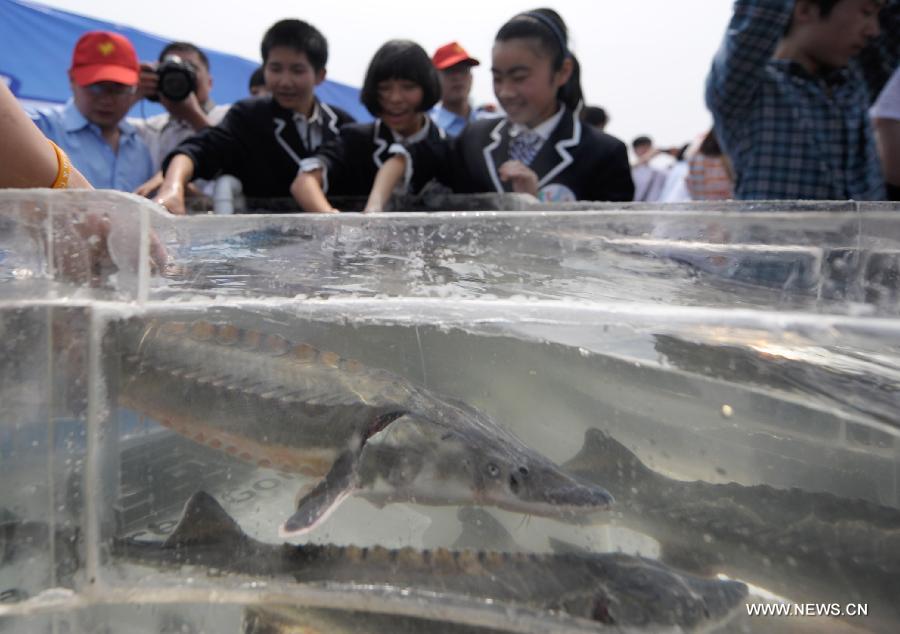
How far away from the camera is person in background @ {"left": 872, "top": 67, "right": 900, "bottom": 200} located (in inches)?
55.6

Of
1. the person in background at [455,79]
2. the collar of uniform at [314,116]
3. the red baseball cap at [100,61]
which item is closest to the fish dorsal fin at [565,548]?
the collar of uniform at [314,116]

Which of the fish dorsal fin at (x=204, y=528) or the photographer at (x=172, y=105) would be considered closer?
the fish dorsal fin at (x=204, y=528)

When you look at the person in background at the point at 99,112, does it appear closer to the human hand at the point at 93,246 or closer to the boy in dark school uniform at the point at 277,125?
the boy in dark school uniform at the point at 277,125

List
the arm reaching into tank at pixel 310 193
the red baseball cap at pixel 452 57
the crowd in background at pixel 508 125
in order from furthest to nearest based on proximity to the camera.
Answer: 1. the red baseball cap at pixel 452 57
2. the arm reaching into tank at pixel 310 193
3. the crowd in background at pixel 508 125

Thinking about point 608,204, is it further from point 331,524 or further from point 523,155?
point 331,524

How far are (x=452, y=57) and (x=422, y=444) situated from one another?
282cm

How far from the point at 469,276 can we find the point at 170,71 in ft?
7.11

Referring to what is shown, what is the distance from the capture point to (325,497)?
0.80 metres

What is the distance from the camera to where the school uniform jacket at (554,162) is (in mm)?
2102

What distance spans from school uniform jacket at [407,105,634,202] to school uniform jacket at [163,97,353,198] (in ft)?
1.41

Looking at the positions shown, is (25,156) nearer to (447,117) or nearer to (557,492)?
(557,492)

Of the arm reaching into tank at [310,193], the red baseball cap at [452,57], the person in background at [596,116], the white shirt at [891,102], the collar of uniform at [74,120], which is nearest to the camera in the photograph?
the white shirt at [891,102]

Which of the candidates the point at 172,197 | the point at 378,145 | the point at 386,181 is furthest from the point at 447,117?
the point at 172,197

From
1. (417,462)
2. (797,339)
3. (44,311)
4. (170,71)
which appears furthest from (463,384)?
(170,71)
